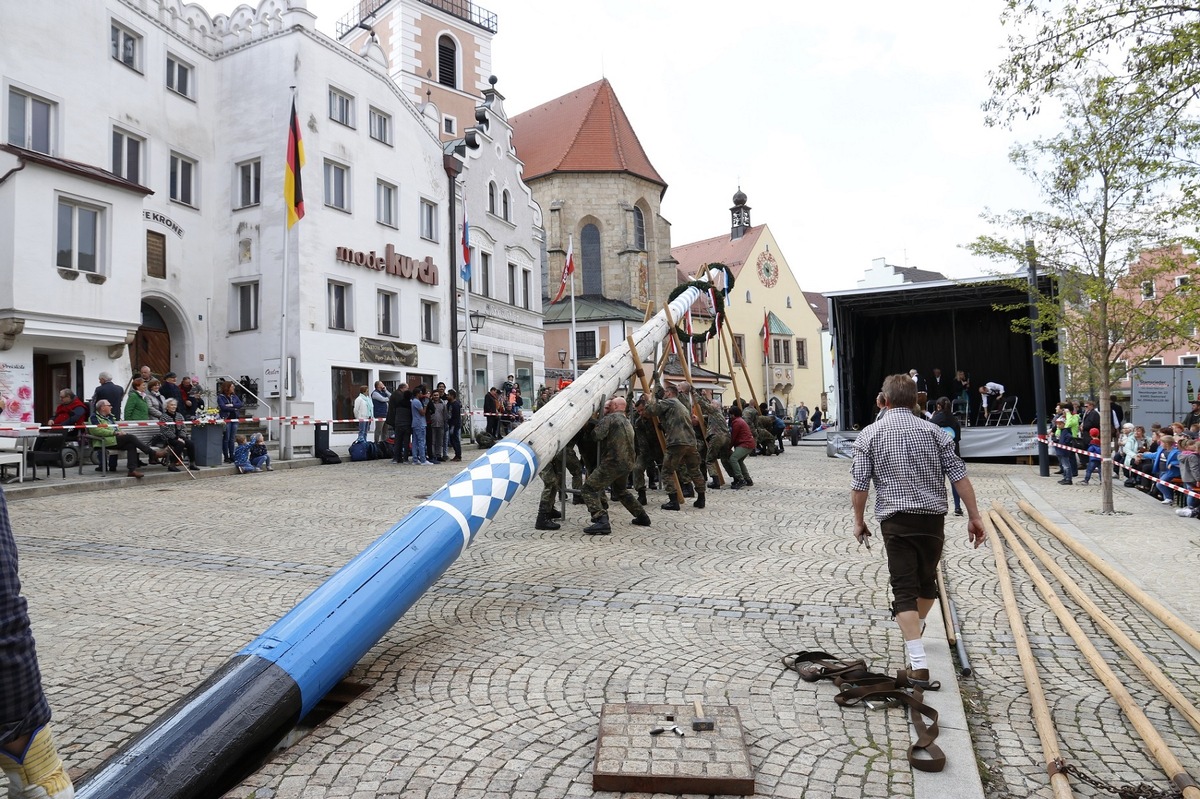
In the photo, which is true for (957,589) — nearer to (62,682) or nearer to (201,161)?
(62,682)

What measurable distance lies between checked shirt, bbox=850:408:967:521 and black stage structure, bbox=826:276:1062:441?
18.5 metres

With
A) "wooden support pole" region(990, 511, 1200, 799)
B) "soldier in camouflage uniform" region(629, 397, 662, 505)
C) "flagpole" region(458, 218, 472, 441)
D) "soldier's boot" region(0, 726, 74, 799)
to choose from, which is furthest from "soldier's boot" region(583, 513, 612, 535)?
"flagpole" region(458, 218, 472, 441)

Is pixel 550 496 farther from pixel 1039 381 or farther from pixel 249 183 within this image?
pixel 249 183

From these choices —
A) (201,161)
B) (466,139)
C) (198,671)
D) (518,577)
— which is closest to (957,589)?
(518,577)

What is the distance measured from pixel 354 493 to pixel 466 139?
Result: 20946mm

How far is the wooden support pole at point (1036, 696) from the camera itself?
10.8 feet

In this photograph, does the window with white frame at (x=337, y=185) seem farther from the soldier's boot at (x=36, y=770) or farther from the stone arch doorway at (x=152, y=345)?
the soldier's boot at (x=36, y=770)

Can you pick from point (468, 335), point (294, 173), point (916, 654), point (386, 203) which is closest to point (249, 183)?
point (386, 203)

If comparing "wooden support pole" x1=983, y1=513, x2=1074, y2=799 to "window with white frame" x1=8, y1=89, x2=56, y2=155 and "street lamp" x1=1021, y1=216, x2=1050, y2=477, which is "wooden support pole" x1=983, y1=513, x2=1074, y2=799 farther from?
"window with white frame" x1=8, y1=89, x2=56, y2=155

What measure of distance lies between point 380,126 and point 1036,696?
2642cm

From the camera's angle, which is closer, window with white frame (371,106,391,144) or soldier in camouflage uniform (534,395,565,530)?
soldier in camouflage uniform (534,395,565,530)

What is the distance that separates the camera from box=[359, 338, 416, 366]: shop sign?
25109 millimetres

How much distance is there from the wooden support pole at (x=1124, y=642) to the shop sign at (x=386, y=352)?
20.4m

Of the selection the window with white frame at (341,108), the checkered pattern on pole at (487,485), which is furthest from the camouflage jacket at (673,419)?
the window with white frame at (341,108)
